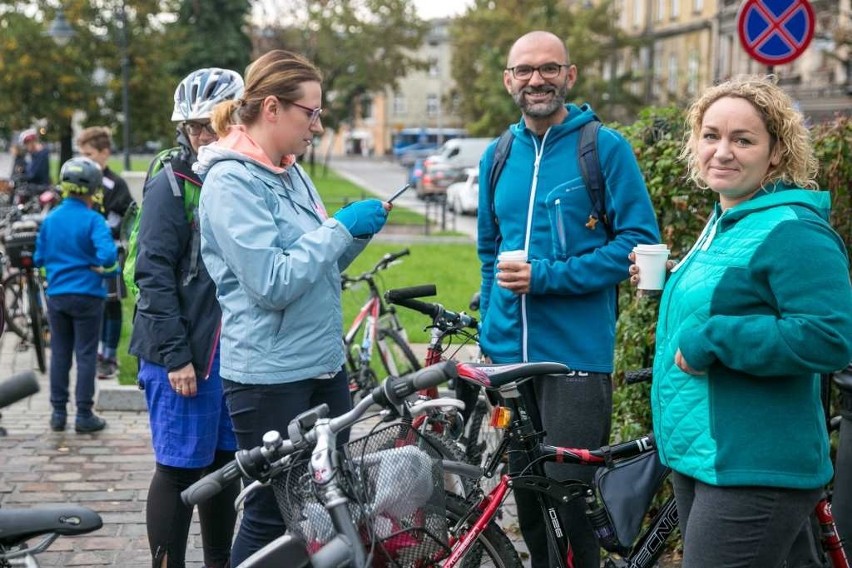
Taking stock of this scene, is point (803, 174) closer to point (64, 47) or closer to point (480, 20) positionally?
point (64, 47)

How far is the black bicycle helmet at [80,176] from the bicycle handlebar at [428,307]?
3239 mm

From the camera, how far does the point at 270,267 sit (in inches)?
131

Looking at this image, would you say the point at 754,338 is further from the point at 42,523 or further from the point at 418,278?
the point at 418,278

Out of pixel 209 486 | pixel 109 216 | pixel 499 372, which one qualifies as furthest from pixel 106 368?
pixel 209 486

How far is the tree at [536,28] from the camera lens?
46.2 metres

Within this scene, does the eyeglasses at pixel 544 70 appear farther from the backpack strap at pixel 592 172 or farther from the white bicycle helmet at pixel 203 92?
the white bicycle helmet at pixel 203 92

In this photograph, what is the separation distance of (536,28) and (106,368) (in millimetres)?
40111

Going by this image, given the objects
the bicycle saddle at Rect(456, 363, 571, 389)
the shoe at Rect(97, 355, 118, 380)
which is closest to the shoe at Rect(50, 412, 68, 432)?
the shoe at Rect(97, 355, 118, 380)

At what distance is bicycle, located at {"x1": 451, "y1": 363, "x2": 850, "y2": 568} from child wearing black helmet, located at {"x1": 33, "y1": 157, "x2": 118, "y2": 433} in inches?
174

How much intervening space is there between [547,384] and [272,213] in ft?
4.08

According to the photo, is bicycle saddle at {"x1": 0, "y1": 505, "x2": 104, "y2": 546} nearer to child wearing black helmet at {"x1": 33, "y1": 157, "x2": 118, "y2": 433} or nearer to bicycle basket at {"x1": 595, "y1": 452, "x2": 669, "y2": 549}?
bicycle basket at {"x1": 595, "y1": 452, "x2": 669, "y2": 549}

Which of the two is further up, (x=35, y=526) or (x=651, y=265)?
(x=651, y=265)

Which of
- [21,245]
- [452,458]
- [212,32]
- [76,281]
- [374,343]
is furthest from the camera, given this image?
[212,32]

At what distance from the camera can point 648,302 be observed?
17.2 ft
